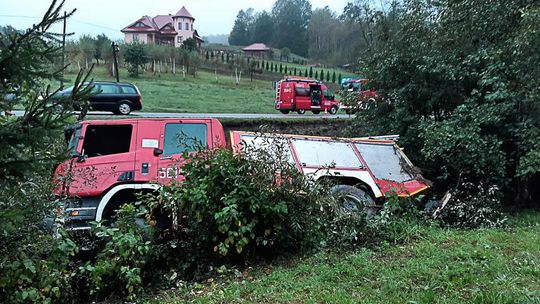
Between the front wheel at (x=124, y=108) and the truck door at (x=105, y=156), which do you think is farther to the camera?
the front wheel at (x=124, y=108)

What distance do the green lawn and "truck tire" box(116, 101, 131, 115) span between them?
2.96 metres

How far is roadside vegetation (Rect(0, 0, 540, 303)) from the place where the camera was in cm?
317

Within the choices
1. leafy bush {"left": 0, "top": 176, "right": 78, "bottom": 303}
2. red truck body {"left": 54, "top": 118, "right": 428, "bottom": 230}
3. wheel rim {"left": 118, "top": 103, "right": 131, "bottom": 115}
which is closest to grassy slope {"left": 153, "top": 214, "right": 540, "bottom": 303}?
leafy bush {"left": 0, "top": 176, "right": 78, "bottom": 303}

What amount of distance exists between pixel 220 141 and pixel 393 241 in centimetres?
322

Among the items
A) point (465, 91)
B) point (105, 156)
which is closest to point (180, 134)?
point (105, 156)

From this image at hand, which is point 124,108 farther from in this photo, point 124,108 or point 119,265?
point 119,265

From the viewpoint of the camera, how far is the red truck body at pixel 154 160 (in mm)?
6570

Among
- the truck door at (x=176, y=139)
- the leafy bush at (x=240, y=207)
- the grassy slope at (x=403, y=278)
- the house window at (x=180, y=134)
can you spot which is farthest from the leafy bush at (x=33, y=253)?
the house window at (x=180, y=134)

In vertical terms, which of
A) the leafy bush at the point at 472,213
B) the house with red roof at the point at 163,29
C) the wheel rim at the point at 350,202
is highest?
the house with red roof at the point at 163,29

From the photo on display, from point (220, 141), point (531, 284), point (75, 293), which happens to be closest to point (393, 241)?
point (531, 284)

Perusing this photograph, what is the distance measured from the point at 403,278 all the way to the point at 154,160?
446 cm

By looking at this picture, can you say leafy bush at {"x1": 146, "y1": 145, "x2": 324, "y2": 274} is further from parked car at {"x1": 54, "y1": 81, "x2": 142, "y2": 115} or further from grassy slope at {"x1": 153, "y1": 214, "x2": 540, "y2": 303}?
parked car at {"x1": 54, "y1": 81, "x2": 142, "y2": 115}

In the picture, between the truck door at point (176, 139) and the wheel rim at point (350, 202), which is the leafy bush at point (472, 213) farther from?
the truck door at point (176, 139)

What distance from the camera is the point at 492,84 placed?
9617 millimetres
